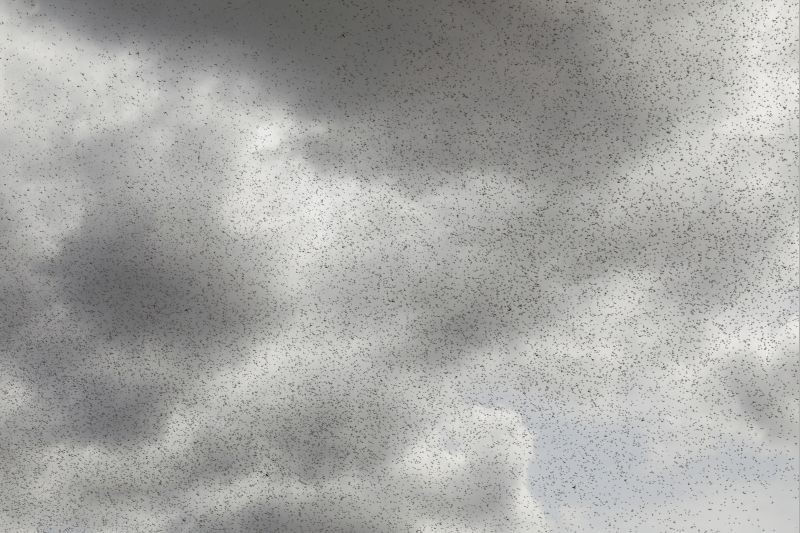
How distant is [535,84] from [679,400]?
19.7 metres

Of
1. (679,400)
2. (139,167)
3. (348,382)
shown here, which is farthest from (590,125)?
(139,167)

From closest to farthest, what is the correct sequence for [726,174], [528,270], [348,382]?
1. [726,174]
2. [528,270]
3. [348,382]

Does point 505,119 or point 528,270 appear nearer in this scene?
point 505,119

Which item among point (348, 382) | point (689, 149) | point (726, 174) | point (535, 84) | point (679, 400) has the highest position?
point (535, 84)

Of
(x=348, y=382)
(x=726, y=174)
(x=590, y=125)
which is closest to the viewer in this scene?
(x=726, y=174)

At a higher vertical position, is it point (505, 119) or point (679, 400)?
point (505, 119)

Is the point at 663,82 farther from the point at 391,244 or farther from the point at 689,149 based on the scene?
the point at 391,244

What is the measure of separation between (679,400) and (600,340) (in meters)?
6.19

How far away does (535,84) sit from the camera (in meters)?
38.7

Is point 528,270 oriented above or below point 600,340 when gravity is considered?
above

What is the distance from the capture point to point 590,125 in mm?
40844

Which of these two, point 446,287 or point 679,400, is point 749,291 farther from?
point 446,287

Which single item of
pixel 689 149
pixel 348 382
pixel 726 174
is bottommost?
pixel 348 382

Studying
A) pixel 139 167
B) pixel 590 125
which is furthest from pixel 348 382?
pixel 590 125
